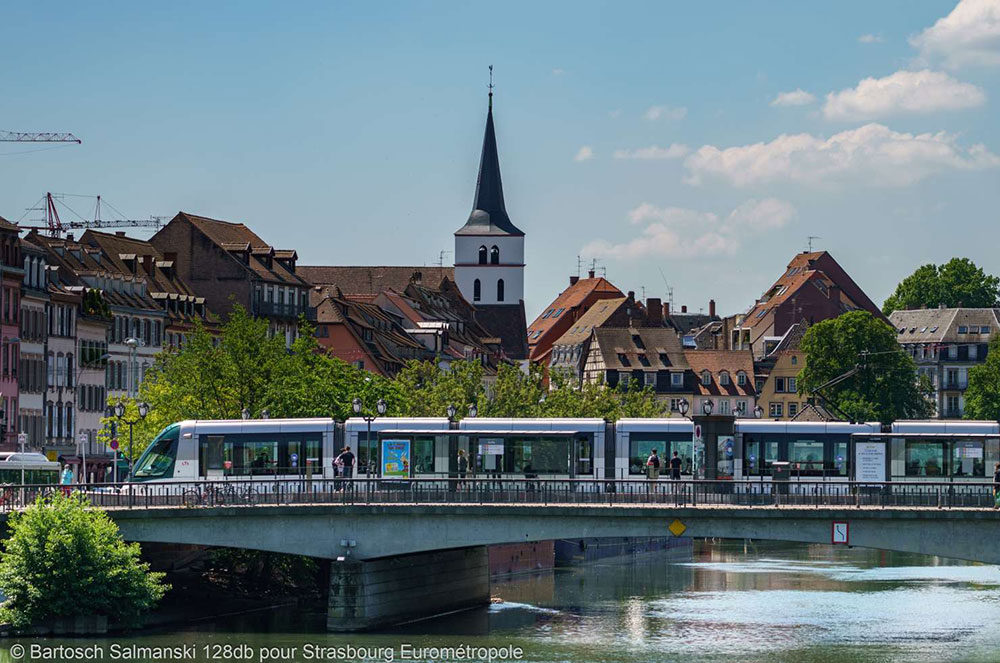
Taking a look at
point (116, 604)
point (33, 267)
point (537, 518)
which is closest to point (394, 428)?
point (537, 518)

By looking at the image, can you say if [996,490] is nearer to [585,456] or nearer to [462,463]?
[585,456]

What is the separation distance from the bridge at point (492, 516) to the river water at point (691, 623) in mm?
2764

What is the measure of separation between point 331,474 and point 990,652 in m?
22.1

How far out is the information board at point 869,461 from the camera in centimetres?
7819

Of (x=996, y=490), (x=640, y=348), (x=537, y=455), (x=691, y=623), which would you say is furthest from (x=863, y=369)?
(x=996, y=490)

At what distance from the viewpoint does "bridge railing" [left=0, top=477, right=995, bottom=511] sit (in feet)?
233

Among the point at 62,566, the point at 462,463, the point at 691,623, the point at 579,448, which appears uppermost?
the point at 579,448

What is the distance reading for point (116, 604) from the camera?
69.6 meters

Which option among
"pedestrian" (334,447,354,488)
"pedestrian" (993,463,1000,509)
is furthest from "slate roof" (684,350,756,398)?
"pedestrian" (993,463,1000,509)

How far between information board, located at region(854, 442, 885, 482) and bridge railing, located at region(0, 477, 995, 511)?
3.72m

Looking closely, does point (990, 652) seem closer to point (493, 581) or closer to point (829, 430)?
point (829, 430)

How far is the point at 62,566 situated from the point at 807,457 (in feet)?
82.2

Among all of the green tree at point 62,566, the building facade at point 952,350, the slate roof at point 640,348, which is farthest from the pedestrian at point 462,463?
the building facade at point 952,350

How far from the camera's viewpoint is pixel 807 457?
258 ft
